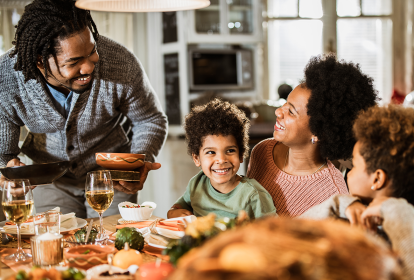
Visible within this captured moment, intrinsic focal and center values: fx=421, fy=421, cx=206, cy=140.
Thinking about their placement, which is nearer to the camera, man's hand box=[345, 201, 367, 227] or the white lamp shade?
man's hand box=[345, 201, 367, 227]

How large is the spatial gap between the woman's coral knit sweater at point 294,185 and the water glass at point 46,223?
33.2 inches

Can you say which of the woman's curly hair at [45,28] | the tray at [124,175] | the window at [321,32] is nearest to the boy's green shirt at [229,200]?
the tray at [124,175]

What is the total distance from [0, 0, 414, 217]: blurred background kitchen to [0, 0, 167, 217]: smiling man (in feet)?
5.50

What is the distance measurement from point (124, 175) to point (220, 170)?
A: 36cm

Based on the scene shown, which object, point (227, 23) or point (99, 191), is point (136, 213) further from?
point (227, 23)

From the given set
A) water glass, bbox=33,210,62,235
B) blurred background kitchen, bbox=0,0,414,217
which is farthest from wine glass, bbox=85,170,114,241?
blurred background kitchen, bbox=0,0,414,217

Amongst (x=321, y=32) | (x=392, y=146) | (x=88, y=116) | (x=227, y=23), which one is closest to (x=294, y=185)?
(x=392, y=146)

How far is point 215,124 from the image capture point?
1.65 m

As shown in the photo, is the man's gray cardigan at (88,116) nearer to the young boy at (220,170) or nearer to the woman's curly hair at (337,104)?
the young boy at (220,170)

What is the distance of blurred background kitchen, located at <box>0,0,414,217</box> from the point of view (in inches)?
162

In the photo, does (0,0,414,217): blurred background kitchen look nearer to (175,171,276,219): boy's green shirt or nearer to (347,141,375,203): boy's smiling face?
(175,171,276,219): boy's green shirt

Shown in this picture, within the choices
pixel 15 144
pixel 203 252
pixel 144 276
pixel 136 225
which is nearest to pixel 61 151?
pixel 15 144

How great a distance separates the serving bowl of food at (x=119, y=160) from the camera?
1507mm

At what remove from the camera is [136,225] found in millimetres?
1460
